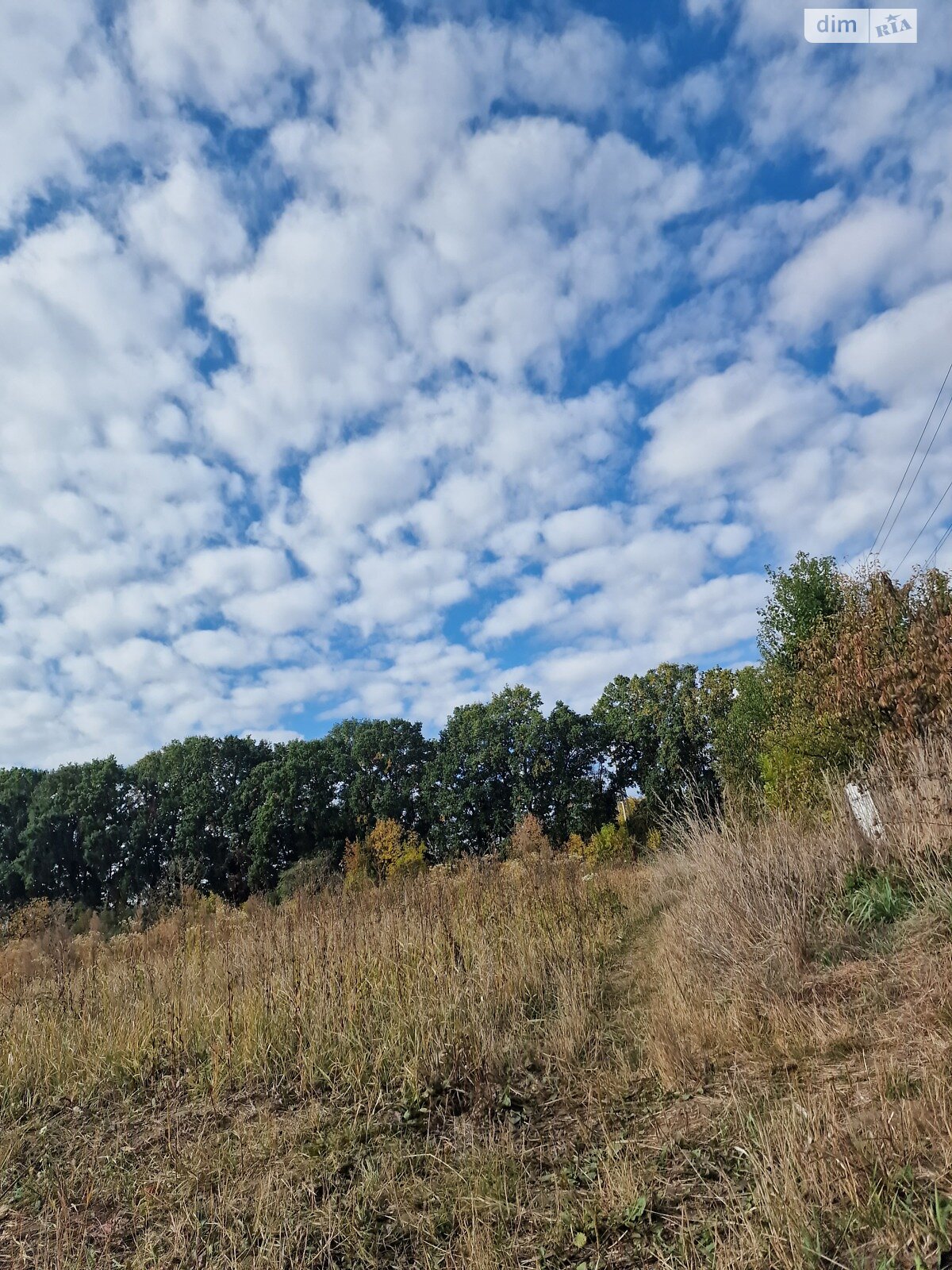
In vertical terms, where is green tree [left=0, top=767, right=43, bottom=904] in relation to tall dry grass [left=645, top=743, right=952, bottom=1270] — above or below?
above

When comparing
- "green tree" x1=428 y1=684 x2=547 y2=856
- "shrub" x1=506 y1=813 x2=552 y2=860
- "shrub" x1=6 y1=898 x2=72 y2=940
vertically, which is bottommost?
"shrub" x1=506 y1=813 x2=552 y2=860

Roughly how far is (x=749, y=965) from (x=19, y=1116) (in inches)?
224

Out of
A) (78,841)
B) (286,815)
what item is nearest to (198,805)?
(286,815)

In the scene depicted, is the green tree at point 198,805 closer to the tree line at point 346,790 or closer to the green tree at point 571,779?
the tree line at point 346,790

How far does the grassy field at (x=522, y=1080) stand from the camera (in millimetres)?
2955

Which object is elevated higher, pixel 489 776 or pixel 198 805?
pixel 198 805

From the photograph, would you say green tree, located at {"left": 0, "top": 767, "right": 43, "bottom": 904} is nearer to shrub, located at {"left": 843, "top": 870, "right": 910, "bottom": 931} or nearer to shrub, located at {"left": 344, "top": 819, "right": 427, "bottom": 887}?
shrub, located at {"left": 344, "top": 819, "right": 427, "bottom": 887}

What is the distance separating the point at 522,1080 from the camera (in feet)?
15.3

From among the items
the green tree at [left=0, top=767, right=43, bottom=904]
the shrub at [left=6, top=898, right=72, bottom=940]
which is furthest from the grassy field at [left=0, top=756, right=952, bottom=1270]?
the green tree at [left=0, top=767, right=43, bottom=904]

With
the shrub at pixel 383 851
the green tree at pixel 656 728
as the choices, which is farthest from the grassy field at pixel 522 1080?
the green tree at pixel 656 728

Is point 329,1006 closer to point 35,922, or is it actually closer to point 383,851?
point 35,922

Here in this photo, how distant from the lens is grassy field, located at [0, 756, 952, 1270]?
296cm

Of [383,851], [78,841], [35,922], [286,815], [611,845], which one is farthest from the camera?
[78,841]

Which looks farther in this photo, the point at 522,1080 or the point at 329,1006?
the point at 329,1006
